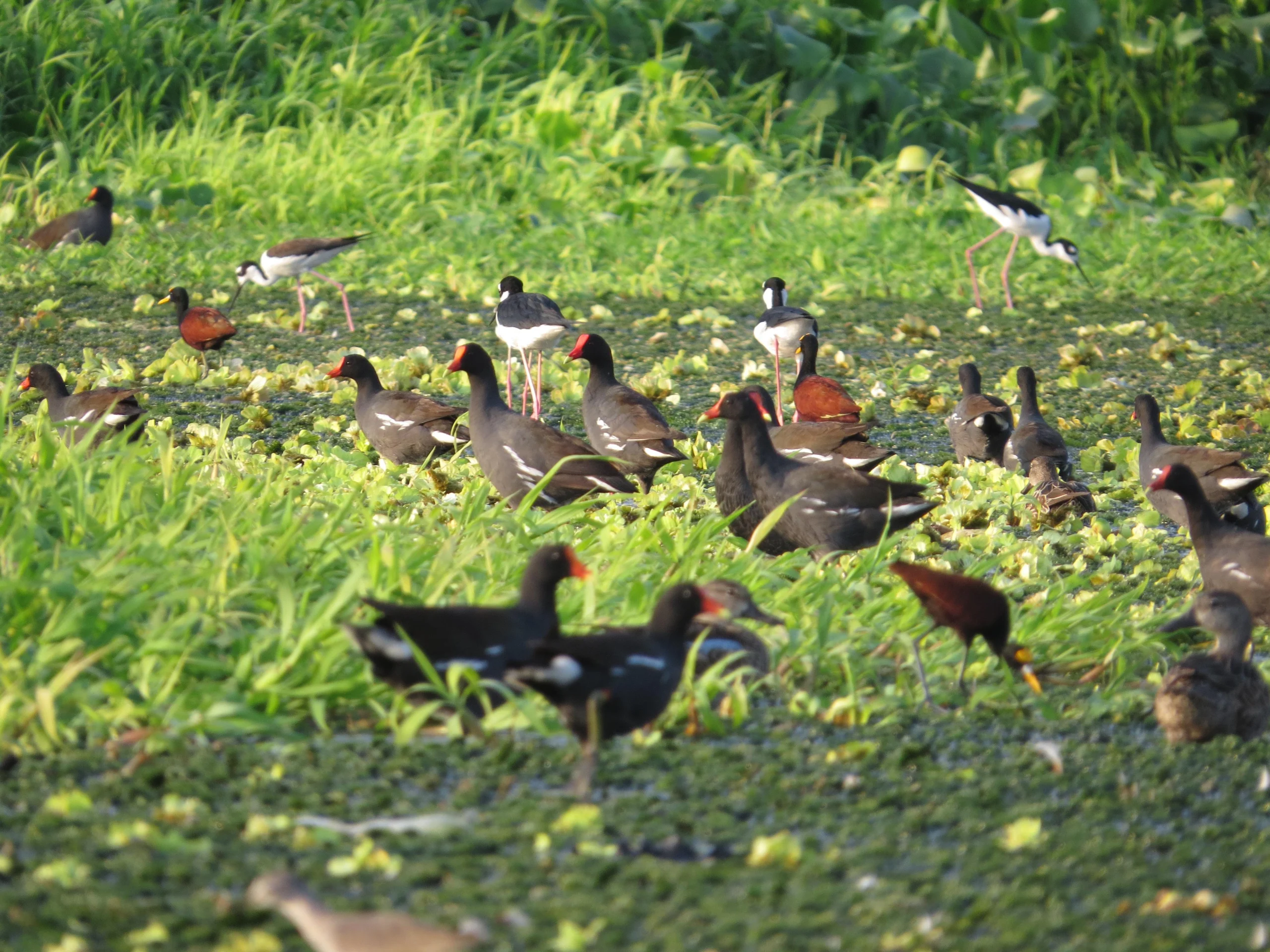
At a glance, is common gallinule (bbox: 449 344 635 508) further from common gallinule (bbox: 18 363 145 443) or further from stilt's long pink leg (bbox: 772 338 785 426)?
stilt's long pink leg (bbox: 772 338 785 426)

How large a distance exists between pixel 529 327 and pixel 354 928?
6.17 meters

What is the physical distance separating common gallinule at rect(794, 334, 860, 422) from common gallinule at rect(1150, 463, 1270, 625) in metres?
2.54

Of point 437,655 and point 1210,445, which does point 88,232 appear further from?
point 437,655

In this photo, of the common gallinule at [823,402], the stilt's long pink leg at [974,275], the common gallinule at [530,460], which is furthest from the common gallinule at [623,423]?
the stilt's long pink leg at [974,275]

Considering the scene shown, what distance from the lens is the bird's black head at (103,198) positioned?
39.5 ft

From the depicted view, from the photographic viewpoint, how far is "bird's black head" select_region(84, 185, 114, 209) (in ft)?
39.5

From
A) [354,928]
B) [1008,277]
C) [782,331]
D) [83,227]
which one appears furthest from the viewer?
[1008,277]

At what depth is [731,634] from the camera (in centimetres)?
445

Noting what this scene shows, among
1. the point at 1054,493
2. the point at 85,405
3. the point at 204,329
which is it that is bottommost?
the point at 204,329

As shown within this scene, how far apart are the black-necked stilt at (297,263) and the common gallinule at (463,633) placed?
696 cm

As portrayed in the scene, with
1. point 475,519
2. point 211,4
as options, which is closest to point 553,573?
point 475,519

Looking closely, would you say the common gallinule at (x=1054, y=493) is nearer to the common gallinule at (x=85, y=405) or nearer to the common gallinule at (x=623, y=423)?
the common gallinule at (x=623, y=423)

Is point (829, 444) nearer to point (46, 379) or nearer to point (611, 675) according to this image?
point (611, 675)

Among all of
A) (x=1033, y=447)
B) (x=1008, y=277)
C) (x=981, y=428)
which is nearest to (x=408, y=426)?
(x=981, y=428)
